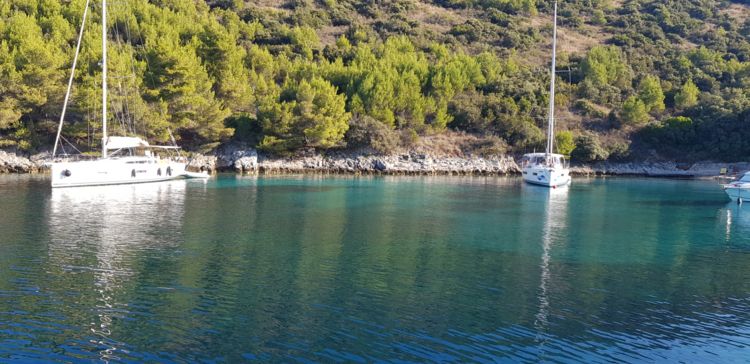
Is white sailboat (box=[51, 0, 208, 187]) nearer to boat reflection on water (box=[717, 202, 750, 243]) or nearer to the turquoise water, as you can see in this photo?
the turquoise water

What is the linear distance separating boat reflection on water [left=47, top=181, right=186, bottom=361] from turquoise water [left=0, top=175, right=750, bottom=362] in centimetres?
8

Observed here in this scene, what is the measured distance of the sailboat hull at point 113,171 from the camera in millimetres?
32781

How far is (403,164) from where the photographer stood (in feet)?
174

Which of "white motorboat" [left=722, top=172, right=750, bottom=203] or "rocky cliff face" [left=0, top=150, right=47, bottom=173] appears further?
"rocky cliff face" [left=0, top=150, right=47, bottom=173]

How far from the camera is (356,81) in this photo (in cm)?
5669

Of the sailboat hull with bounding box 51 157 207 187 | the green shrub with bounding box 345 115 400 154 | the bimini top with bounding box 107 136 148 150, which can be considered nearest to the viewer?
the sailboat hull with bounding box 51 157 207 187

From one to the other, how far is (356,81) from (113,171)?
2636cm

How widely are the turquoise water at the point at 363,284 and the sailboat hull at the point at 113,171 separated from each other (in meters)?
4.94

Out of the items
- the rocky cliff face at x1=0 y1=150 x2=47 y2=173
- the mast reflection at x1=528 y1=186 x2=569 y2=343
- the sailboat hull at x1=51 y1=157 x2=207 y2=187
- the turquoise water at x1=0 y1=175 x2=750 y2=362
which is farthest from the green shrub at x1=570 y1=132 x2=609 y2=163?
the rocky cliff face at x1=0 y1=150 x2=47 y2=173

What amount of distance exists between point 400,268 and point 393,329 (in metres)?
4.83

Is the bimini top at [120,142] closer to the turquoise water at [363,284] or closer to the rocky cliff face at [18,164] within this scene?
the turquoise water at [363,284]

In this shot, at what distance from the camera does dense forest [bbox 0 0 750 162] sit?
144 feet

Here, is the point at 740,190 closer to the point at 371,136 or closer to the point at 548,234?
the point at 548,234

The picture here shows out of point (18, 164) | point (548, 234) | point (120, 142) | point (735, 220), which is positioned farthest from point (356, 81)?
point (548, 234)
